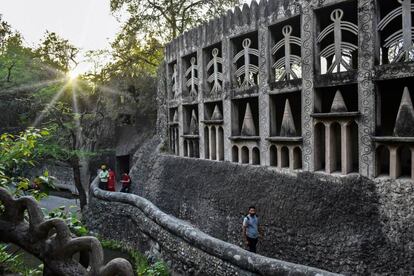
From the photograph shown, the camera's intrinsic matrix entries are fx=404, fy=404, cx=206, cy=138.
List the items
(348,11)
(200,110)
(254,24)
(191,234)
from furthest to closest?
(200,110)
(254,24)
(191,234)
(348,11)

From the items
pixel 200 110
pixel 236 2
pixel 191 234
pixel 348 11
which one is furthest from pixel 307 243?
pixel 236 2

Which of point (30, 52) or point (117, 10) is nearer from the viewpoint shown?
point (117, 10)

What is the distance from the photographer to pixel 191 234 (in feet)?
30.0

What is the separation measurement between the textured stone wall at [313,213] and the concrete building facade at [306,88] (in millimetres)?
342

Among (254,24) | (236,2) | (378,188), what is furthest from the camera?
(236,2)

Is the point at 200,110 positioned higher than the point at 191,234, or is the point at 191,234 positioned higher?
the point at 200,110

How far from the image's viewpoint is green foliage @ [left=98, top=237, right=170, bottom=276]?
389 inches

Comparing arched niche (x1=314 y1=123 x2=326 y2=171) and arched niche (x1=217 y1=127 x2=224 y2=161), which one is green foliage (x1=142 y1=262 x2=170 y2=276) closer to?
arched niche (x1=217 y1=127 x2=224 y2=161)

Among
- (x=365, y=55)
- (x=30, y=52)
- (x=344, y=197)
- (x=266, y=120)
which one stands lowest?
(x=344, y=197)

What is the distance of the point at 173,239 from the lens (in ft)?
32.9

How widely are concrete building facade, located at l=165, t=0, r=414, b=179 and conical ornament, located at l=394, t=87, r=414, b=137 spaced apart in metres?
0.01

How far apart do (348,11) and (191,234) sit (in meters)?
5.86

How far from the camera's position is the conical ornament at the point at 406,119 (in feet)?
21.6

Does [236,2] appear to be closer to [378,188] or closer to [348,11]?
[348,11]
